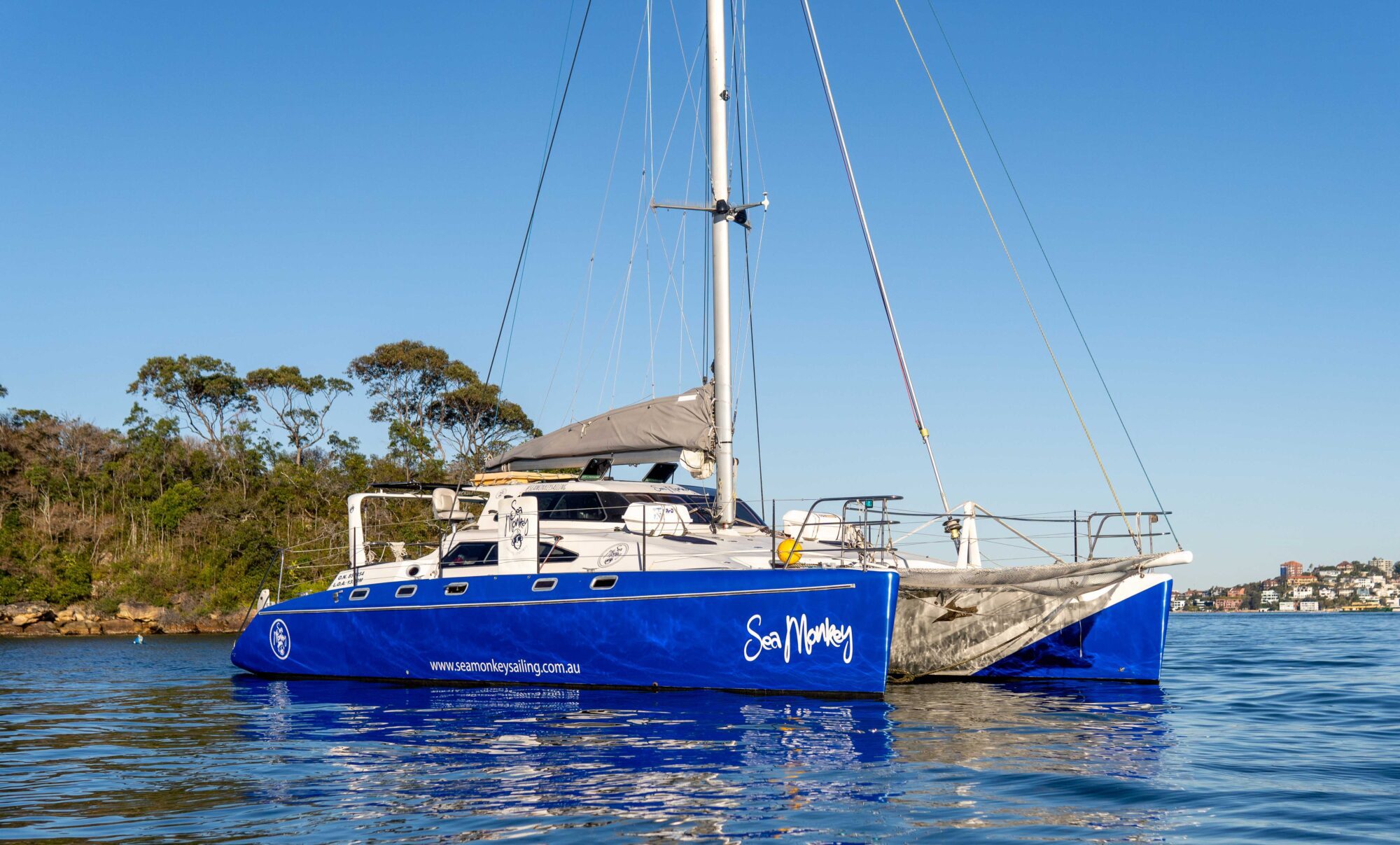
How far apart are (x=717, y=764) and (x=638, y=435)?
7.03 metres

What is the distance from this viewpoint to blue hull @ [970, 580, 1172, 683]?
41.5ft

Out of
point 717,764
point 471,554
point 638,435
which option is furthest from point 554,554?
point 717,764

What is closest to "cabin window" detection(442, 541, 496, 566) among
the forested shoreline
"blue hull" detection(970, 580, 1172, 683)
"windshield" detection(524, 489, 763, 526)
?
"windshield" detection(524, 489, 763, 526)

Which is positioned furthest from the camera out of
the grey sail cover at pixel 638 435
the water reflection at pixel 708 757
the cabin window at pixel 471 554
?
the grey sail cover at pixel 638 435

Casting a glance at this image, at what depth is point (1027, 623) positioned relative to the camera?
1314 centimetres

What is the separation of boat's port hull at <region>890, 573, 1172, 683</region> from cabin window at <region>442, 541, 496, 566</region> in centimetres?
475

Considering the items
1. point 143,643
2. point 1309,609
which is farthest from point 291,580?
point 1309,609

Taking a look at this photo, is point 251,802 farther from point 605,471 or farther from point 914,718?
point 605,471

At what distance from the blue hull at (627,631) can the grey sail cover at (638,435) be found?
7.58ft

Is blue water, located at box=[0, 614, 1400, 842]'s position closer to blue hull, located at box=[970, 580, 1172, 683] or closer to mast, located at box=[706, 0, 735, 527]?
blue hull, located at box=[970, 580, 1172, 683]

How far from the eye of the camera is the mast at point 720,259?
13430 mm

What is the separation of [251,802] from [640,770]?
2.24 m

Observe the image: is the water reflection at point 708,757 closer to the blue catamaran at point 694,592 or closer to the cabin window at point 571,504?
the blue catamaran at point 694,592

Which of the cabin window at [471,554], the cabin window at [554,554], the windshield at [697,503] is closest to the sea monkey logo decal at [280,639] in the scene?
the cabin window at [471,554]
